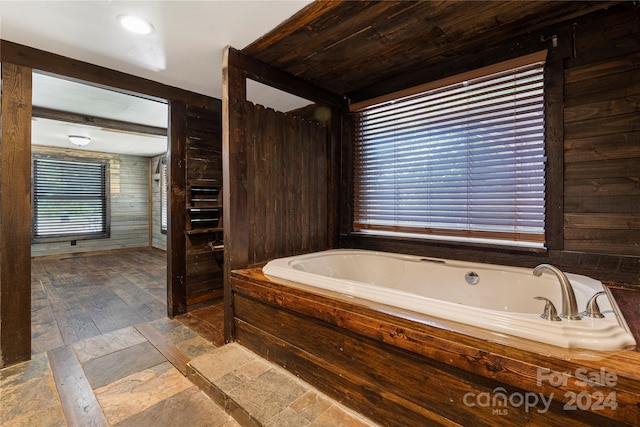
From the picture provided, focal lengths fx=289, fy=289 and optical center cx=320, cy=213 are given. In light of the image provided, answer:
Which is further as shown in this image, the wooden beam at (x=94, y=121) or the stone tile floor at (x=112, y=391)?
the wooden beam at (x=94, y=121)

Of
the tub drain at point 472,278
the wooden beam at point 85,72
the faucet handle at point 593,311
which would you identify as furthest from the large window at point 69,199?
the faucet handle at point 593,311

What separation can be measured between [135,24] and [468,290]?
275cm

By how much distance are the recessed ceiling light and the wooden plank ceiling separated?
1.97ft

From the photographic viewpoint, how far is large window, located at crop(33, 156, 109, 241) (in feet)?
18.6

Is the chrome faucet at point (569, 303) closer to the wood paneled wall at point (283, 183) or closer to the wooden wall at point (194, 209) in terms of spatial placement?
the wood paneled wall at point (283, 183)

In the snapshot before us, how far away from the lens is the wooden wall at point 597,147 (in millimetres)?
1590

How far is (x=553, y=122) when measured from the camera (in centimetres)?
179

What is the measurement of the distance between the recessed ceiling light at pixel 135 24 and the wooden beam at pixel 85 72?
727mm

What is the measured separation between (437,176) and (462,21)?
103cm

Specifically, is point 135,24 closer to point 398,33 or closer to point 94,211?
point 398,33

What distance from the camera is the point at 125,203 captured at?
6.64m

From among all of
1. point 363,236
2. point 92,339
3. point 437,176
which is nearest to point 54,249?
point 92,339

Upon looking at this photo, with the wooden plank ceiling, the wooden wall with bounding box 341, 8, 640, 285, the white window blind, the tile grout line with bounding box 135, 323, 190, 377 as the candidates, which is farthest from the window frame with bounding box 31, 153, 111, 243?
the wooden wall with bounding box 341, 8, 640, 285

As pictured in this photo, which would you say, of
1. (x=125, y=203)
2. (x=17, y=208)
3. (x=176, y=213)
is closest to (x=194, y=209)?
(x=176, y=213)
